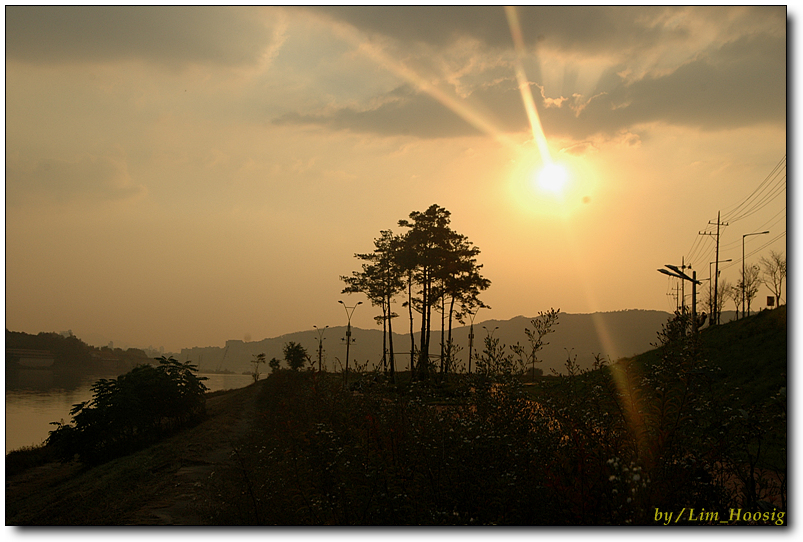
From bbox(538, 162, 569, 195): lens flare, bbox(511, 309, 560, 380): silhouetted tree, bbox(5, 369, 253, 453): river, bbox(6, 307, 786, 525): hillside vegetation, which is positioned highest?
bbox(538, 162, 569, 195): lens flare

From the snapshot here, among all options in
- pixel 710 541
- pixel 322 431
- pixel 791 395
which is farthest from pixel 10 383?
pixel 791 395

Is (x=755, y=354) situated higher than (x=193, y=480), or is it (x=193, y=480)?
(x=755, y=354)

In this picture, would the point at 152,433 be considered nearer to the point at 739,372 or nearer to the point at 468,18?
the point at 468,18

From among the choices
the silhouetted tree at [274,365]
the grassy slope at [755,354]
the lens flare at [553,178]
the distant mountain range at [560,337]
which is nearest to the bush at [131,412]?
the distant mountain range at [560,337]

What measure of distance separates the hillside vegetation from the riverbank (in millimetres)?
146

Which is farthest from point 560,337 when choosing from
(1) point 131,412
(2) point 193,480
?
(2) point 193,480

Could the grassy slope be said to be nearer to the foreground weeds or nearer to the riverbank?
the foreground weeds

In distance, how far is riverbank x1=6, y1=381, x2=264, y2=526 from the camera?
8.13 metres

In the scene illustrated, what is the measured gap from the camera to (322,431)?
21.8 ft

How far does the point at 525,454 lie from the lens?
5.46 metres

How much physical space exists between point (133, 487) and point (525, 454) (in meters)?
9.61

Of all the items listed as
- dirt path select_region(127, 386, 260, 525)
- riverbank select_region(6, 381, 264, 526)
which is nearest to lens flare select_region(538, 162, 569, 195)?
dirt path select_region(127, 386, 260, 525)

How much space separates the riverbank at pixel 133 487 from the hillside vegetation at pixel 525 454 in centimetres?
15

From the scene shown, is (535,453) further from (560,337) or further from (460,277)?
(560,337)
